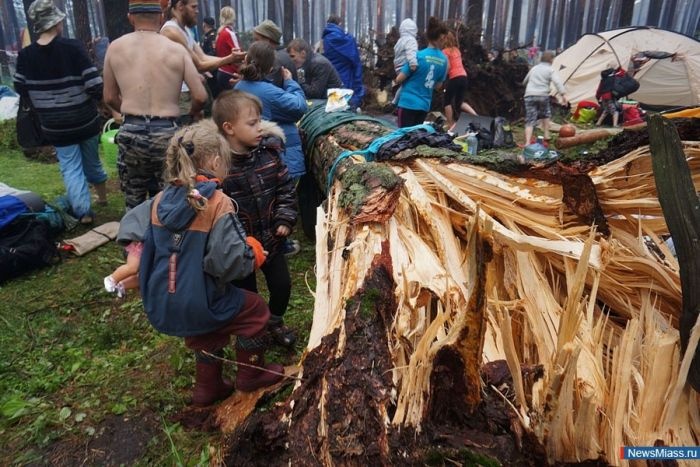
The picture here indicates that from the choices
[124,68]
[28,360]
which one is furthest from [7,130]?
[28,360]

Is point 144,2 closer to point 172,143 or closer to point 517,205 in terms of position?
point 172,143

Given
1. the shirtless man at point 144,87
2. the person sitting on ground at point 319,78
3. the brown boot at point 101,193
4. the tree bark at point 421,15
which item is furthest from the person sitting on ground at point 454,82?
the tree bark at point 421,15

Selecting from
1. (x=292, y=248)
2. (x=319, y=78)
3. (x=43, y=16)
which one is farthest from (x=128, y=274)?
(x=319, y=78)

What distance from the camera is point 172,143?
233 cm

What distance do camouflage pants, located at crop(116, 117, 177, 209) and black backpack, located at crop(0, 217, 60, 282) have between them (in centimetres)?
96

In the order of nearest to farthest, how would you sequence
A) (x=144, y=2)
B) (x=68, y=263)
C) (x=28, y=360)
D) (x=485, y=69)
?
(x=28, y=360)
(x=144, y=2)
(x=68, y=263)
(x=485, y=69)

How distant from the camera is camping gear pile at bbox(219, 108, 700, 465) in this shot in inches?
49.3

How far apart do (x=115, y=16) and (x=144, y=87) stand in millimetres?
6158

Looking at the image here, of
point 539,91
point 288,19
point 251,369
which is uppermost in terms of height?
point 288,19

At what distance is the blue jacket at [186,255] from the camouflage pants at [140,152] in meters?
1.91

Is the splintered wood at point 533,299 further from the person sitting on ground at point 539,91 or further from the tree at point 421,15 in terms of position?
the tree at point 421,15

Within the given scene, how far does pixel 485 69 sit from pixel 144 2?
428 inches

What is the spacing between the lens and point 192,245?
217 cm

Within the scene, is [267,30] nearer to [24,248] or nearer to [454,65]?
[24,248]
